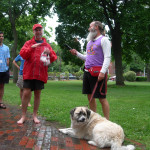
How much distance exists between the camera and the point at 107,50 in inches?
154

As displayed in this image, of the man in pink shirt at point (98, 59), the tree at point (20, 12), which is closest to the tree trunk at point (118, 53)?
the tree at point (20, 12)

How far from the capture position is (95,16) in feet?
53.2

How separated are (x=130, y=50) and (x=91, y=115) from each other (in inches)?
921

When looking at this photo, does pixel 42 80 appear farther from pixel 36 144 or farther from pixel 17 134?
pixel 36 144

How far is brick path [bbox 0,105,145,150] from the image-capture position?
3.26 m

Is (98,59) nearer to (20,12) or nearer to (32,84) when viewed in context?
(32,84)

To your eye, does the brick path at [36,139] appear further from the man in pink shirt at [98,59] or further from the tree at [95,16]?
the tree at [95,16]

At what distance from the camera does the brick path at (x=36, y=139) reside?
326cm

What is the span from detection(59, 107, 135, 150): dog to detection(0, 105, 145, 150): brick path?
5.1 inches

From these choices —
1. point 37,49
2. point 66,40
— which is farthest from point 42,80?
point 66,40

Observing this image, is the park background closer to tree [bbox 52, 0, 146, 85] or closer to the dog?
tree [bbox 52, 0, 146, 85]

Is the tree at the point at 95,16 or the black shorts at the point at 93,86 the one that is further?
the tree at the point at 95,16

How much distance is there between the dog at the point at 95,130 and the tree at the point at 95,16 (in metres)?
13.4

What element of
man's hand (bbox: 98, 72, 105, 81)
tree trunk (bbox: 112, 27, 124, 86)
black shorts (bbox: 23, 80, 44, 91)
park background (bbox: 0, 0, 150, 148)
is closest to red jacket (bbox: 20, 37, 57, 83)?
black shorts (bbox: 23, 80, 44, 91)
